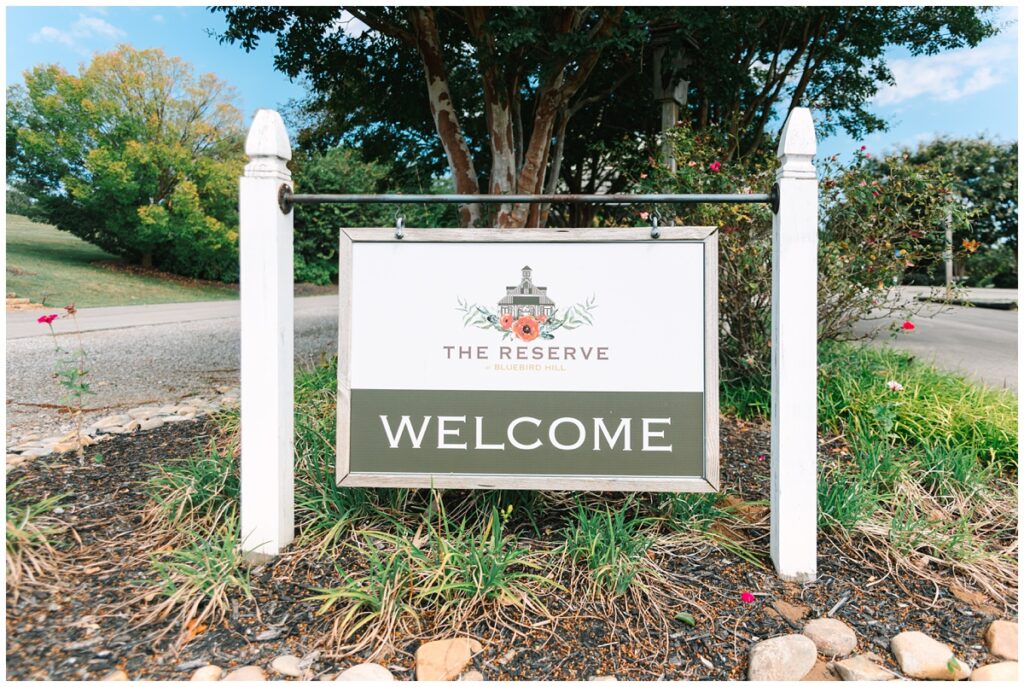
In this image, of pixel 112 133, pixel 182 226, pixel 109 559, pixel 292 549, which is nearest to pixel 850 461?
pixel 292 549

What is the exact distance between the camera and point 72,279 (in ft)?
56.2

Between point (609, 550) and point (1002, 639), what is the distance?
1246mm

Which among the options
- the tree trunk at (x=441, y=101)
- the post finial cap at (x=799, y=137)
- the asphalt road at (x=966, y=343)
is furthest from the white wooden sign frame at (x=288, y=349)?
the tree trunk at (x=441, y=101)

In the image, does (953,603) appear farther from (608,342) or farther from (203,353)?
(203,353)

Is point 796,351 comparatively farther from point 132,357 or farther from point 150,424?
point 132,357

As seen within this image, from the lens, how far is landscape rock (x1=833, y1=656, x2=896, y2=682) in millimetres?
1840

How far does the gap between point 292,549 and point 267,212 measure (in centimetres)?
127

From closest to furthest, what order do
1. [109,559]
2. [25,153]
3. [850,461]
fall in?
1. [109,559]
2. [850,461]
3. [25,153]

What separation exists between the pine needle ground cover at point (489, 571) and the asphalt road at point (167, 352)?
1.95 metres

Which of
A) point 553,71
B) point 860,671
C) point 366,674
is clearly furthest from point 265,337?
point 553,71

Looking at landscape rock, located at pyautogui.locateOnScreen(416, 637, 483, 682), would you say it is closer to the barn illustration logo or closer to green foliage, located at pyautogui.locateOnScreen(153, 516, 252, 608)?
green foliage, located at pyautogui.locateOnScreen(153, 516, 252, 608)

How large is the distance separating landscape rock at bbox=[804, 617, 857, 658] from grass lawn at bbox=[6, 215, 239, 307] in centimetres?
1510

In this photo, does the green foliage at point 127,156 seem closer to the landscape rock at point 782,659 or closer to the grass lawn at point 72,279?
the grass lawn at point 72,279

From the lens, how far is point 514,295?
7.97 ft
